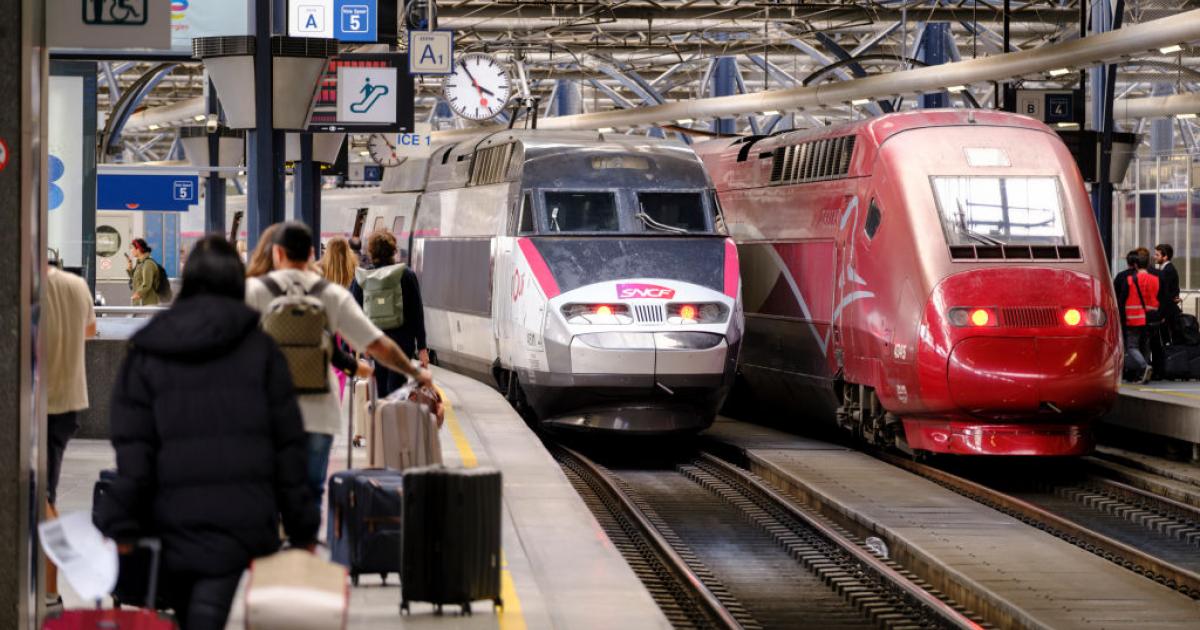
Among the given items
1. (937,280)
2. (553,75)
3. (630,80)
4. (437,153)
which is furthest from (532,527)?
(553,75)

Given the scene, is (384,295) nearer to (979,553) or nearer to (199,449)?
(979,553)

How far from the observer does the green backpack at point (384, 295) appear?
45.6 feet

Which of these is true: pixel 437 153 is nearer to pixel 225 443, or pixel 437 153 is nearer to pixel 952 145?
pixel 952 145

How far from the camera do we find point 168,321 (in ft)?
18.1

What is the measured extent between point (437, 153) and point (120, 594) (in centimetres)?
1881

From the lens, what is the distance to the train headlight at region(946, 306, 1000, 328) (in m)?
15.4

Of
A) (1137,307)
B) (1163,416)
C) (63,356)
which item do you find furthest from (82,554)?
(1137,307)

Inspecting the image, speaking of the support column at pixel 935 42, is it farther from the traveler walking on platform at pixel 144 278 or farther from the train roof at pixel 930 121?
the traveler walking on platform at pixel 144 278

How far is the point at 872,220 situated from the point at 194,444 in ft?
38.9

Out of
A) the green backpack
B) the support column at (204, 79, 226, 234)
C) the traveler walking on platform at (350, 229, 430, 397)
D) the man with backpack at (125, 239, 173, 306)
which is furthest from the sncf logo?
the support column at (204, 79, 226, 234)

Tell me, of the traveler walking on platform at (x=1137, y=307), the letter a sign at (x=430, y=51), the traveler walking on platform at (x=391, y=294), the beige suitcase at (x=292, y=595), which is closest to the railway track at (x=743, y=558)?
the traveler walking on platform at (x=391, y=294)

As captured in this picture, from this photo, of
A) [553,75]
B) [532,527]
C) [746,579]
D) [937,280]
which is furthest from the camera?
[553,75]

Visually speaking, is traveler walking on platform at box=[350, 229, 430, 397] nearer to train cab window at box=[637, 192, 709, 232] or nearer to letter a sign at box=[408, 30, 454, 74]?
train cab window at box=[637, 192, 709, 232]

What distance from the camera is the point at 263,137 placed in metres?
13.8
